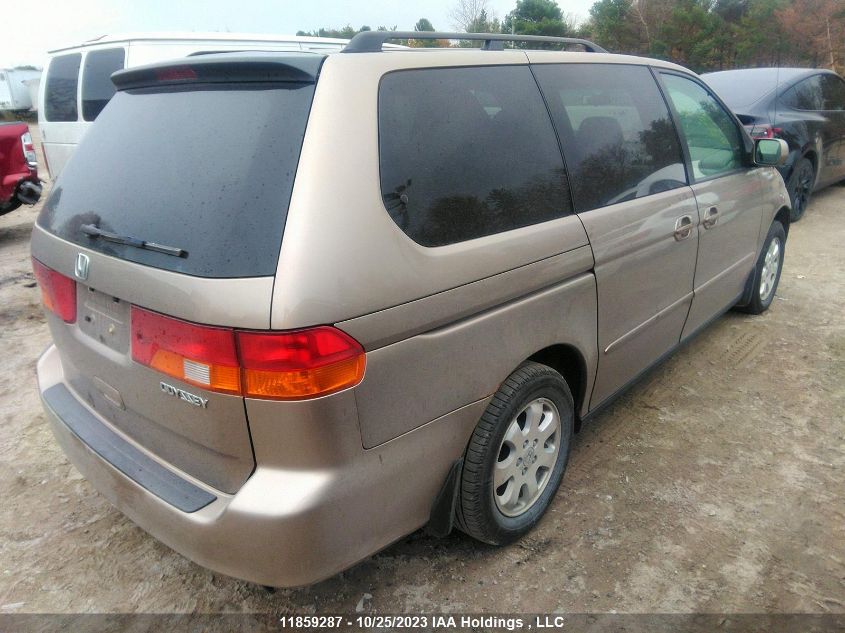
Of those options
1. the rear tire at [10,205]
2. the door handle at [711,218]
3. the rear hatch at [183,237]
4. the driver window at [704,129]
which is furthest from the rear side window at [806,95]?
the rear tire at [10,205]

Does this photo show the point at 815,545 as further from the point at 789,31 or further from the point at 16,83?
the point at 16,83

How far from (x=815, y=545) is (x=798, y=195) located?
567 centimetres

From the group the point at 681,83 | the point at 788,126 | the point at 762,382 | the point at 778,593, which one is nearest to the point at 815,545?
the point at 778,593

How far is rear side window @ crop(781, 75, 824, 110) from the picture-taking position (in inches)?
265

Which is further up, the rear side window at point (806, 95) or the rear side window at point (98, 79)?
the rear side window at point (806, 95)

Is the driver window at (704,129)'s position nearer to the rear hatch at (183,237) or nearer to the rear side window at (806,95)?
the rear hatch at (183,237)

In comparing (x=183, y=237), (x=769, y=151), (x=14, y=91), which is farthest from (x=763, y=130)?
(x=14, y=91)

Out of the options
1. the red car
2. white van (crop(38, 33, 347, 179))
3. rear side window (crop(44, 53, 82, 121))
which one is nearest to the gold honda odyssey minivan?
white van (crop(38, 33, 347, 179))

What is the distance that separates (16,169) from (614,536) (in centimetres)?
750

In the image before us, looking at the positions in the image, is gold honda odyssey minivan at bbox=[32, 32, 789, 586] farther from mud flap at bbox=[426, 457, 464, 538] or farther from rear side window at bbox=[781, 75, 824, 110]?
rear side window at bbox=[781, 75, 824, 110]

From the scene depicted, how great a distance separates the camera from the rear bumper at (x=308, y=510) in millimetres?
1621

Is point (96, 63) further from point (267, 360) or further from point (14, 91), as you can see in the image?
point (14, 91)

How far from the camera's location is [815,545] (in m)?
2.36

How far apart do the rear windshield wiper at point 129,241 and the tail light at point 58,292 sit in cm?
20
